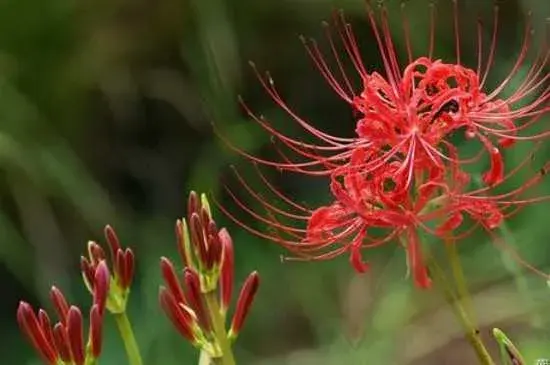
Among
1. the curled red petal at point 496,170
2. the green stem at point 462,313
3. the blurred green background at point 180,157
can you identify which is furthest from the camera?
the blurred green background at point 180,157

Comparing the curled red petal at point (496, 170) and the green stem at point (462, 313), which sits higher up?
the curled red petal at point (496, 170)

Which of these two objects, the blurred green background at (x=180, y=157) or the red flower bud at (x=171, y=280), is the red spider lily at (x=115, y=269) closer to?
the red flower bud at (x=171, y=280)

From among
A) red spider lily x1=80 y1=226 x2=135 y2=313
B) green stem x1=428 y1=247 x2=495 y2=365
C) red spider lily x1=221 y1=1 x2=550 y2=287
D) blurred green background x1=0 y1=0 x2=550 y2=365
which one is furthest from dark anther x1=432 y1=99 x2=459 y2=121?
blurred green background x1=0 y1=0 x2=550 y2=365

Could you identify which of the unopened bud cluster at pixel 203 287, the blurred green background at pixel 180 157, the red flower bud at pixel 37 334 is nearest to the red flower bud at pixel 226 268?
the unopened bud cluster at pixel 203 287

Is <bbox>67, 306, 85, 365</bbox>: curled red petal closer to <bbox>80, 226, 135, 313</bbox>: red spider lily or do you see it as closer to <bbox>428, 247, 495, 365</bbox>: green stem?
<bbox>80, 226, 135, 313</bbox>: red spider lily

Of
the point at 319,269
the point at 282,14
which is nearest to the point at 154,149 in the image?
the point at 282,14

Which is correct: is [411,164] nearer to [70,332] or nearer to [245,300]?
[245,300]

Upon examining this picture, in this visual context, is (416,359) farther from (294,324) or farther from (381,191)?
(381,191)
